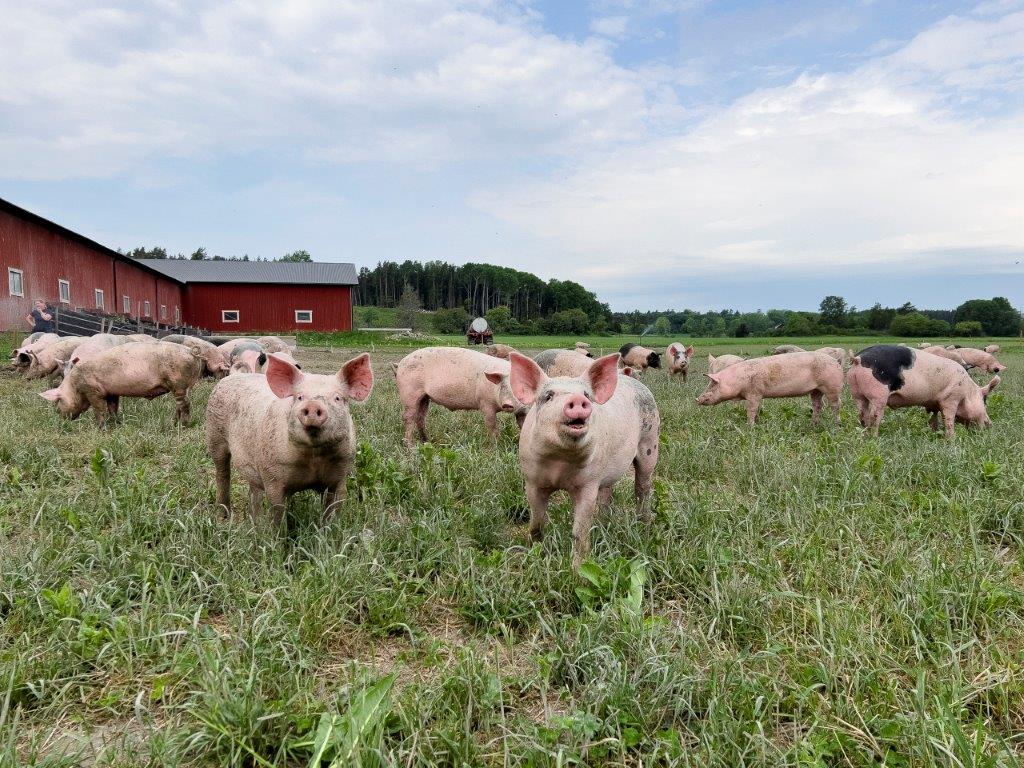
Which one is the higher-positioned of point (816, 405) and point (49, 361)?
point (49, 361)

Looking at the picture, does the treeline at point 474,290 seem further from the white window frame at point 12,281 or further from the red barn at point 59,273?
the white window frame at point 12,281

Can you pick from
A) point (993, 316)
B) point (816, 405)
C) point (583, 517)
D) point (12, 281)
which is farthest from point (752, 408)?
point (993, 316)

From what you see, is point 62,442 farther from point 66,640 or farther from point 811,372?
point 811,372

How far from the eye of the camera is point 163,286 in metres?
36.6

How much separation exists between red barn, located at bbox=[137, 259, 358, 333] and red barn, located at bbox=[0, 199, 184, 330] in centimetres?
551

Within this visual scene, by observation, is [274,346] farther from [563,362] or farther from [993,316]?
[993,316]

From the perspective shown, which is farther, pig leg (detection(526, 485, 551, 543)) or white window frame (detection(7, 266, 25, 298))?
white window frame (detection(7, 266, 25, 298))

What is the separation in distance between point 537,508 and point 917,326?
62849 millimetres

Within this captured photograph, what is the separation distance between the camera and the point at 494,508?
450cm

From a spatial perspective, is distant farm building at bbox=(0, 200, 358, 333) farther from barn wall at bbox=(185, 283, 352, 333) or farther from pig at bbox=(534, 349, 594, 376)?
pig at bbox=(534, 349, 594, 376)

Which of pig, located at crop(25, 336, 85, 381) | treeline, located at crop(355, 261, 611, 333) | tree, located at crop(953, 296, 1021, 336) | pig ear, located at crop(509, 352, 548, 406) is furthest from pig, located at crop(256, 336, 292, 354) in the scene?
treeline, located at crop(355, 261, 611, 333)

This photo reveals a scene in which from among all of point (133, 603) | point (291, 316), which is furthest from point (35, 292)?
point (133, 603)

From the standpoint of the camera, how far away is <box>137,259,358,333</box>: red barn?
39812 millimetres

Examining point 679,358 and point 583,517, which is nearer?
point 583,517
